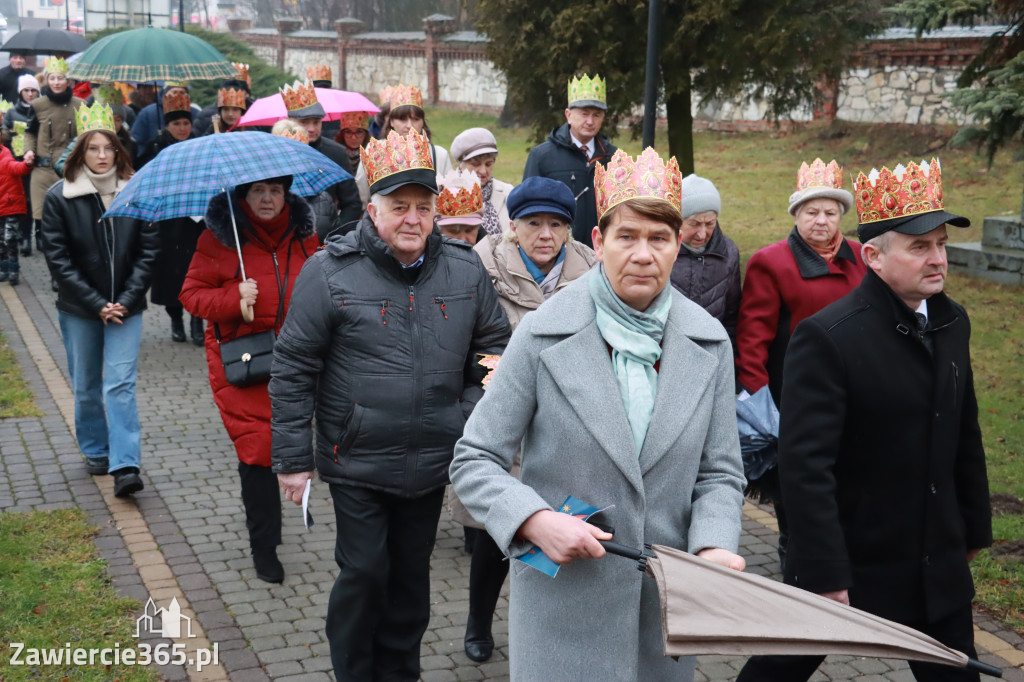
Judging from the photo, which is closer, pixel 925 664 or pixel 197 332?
pixel 925 664

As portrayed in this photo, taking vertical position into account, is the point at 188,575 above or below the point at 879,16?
below

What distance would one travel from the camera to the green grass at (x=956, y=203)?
7.68 metres

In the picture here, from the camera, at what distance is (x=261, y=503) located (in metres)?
6.16

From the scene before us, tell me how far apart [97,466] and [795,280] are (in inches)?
184

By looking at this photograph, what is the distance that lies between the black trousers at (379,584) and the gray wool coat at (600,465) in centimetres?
159

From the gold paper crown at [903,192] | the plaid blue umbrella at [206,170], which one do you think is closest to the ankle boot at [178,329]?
the plaid blue umbrella at [206,170]

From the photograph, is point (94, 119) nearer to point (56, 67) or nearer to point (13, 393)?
point (13, 393)

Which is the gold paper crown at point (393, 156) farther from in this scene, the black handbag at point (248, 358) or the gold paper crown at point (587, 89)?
the gold paper crown at point (587, 89)

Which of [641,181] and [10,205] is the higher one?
[641,181]

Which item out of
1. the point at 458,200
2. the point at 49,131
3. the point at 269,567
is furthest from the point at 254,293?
the point at 49,131

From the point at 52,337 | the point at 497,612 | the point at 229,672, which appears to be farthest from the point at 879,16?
the point at 229,672

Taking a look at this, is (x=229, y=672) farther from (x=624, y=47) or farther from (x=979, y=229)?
(x=979, y=229)

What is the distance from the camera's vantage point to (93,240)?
7.45 metres

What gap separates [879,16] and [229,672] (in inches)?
497
